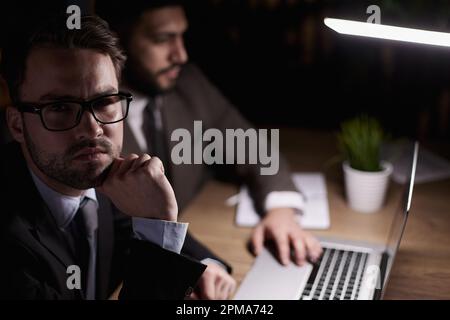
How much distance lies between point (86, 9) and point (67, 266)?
44cm

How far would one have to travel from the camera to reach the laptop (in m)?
1.12

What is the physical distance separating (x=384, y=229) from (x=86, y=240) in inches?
30.8

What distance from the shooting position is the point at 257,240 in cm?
136

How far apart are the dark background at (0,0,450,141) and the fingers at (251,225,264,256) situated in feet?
3.20

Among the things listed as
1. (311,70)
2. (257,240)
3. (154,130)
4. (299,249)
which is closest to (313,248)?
(299,249)

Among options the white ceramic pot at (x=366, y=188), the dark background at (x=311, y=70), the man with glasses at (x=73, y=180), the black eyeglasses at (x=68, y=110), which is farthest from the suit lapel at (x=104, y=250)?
the dark background at (x=311, y=70)

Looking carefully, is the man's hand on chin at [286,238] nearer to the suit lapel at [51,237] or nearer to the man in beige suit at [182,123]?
the man in beige suit at [182,123]

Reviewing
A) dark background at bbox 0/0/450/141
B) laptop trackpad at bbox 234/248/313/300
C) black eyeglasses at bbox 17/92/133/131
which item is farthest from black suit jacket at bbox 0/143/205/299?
dark background at bbox 0/0/450/141

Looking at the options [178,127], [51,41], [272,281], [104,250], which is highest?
[51,41]

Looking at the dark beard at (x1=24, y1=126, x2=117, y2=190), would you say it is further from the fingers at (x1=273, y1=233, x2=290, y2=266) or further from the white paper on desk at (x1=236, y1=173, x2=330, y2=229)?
the white paper on desk at (x1=236, y1=173, x2=330, y2=229)

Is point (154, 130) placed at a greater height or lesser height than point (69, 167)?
lesser

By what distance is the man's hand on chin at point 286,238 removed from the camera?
129 centimetres

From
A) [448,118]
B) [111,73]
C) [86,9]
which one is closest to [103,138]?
[111,73]

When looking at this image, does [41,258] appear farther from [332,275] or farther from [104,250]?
[332,275]
